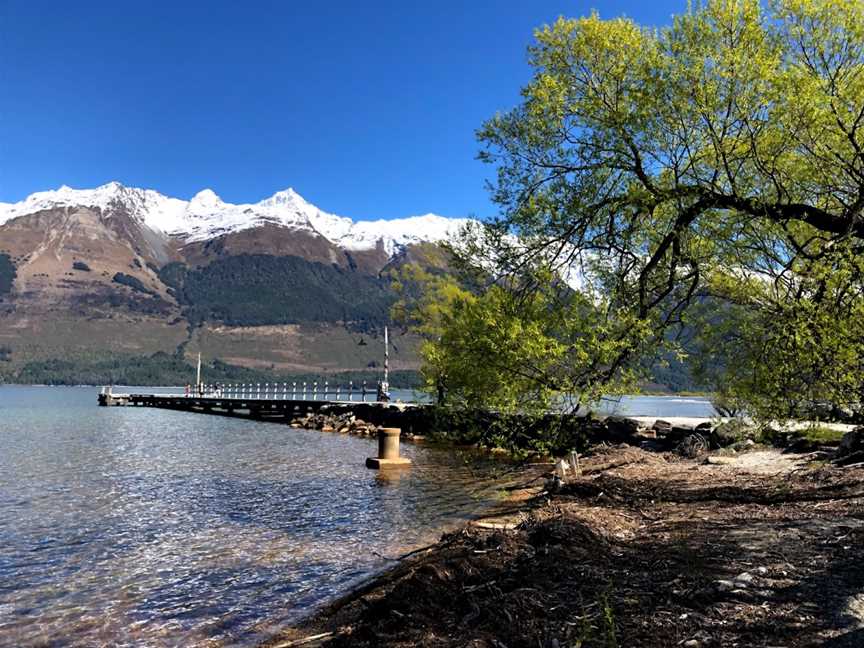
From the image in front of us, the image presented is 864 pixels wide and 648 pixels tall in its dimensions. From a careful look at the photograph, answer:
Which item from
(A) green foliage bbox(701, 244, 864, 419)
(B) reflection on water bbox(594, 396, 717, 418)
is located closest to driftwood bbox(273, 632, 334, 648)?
(B) reflection on water bbox(594, 396, 717, 418)

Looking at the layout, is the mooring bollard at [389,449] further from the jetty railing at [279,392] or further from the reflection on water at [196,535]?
the jetty railing at [279,392]

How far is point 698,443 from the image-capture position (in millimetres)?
25703

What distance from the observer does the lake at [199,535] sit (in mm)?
10828

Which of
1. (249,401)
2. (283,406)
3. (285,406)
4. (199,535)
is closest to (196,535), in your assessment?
(199,535)

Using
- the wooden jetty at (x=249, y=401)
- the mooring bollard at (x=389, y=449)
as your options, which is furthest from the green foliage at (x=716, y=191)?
the wooden jetty at (x=249, y=401)

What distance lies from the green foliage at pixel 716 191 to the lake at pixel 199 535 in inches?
269

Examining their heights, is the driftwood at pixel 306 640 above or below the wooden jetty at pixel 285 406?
above

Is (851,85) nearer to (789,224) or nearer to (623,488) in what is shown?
(789,224)

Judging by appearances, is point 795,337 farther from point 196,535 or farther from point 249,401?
point 249,401

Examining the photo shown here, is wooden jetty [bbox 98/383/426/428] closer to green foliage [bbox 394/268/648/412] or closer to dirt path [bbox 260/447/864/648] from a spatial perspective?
green foliage [bbox 394/268/648/412]

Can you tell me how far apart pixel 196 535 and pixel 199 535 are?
0.07 meters

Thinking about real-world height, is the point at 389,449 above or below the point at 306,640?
below

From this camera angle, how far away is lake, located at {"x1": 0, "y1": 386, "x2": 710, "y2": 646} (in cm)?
1083

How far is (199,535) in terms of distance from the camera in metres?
16.8
